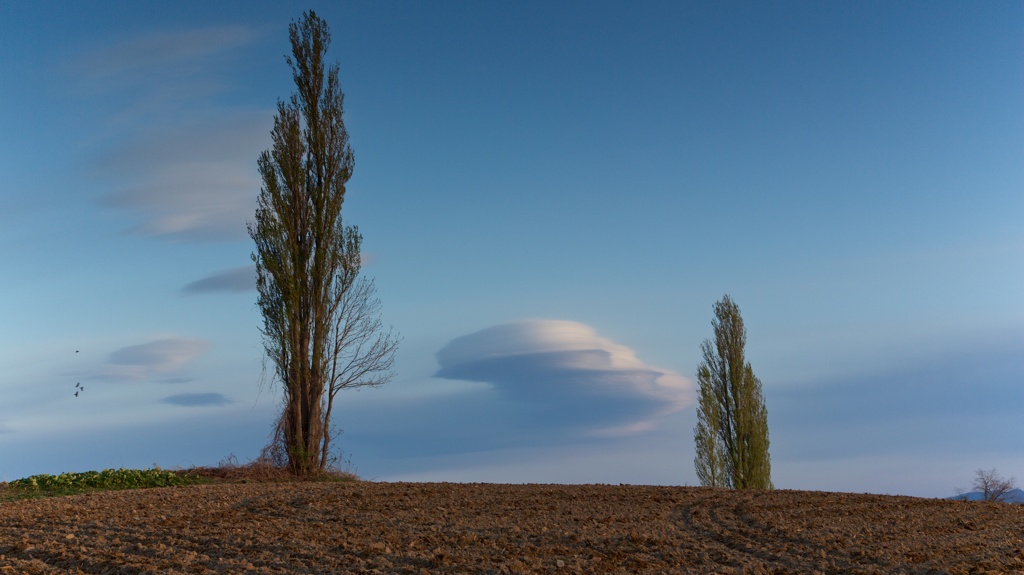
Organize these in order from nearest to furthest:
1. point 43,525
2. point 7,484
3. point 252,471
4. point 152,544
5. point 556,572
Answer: point 556,572
point 152,544
point 43,525
point 7,484
point 252,471

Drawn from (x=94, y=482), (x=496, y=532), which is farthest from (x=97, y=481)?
(x=496, y=532)

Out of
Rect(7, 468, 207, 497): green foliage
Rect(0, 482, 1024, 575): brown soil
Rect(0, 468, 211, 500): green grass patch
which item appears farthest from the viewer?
Rect(7, 468, 207, 497): green foliage

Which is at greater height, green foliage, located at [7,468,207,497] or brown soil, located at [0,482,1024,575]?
green foliage, located at [7,468,207,497]

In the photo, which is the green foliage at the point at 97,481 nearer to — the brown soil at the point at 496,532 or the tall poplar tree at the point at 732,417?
the brown soil at the point at 496,532

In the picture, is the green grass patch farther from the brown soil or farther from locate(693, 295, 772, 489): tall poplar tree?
locate(693, 295, 772, 489): tall poplar tree

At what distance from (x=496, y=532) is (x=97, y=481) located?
10.2 meters

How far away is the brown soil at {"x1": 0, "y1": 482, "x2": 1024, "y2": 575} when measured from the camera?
26.0 ft

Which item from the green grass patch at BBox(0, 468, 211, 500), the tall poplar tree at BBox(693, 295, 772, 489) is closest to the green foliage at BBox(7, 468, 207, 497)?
the green grass patch at BBox(0, 468, 211, 500)

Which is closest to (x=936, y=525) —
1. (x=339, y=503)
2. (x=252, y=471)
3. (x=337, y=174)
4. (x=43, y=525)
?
(x=339, y=503)

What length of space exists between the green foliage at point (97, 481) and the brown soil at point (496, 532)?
1852mm

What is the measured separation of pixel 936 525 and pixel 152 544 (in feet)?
33.4

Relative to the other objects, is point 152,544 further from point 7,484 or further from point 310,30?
point 310,30

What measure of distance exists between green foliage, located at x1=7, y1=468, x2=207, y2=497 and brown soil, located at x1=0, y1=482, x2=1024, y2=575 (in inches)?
72.9

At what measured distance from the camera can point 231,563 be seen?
7789 mm
